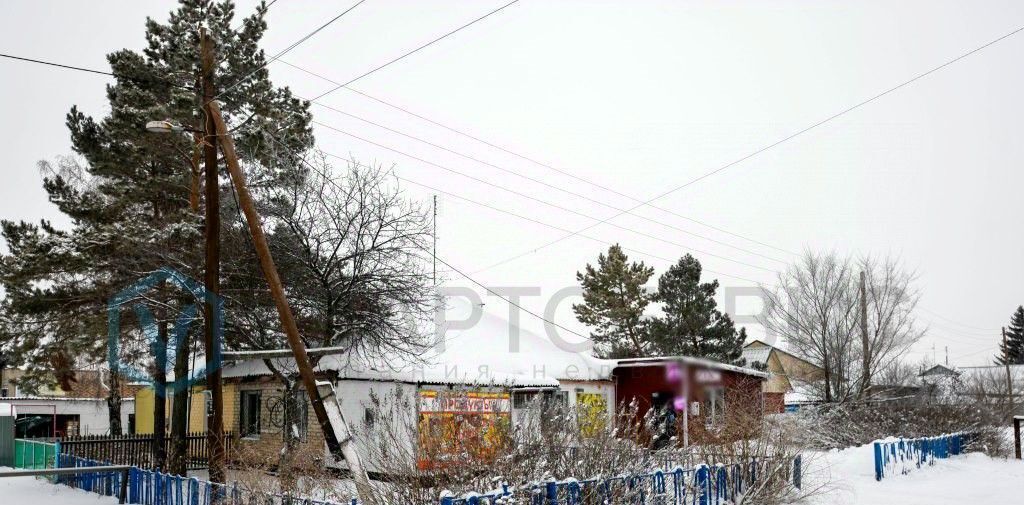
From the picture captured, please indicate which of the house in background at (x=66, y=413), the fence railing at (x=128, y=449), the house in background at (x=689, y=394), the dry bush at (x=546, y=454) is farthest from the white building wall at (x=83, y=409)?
the dry bush at (x=546, y=454)

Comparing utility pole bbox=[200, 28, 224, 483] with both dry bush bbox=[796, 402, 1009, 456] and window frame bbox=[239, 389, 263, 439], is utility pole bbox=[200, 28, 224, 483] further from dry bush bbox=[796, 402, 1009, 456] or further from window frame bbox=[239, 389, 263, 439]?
dry bush bbox=[796, 402, 1009, 456]

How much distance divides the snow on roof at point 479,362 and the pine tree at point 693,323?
701 centimetres

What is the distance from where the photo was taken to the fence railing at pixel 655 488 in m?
8.99

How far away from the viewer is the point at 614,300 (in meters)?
48.9

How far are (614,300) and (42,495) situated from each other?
35000 mm

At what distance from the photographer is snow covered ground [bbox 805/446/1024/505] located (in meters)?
15.1

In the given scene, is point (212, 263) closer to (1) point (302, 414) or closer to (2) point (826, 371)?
(1) point (302, 414)

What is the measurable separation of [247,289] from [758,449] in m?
13.8

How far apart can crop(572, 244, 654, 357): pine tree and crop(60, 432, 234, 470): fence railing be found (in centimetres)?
2794

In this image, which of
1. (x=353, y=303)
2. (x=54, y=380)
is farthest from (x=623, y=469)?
(x=54, y=380)

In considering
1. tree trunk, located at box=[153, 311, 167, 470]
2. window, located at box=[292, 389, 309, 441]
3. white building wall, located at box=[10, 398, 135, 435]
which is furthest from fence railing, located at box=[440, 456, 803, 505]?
white building wall, located at box=[10, 398, 135, 435]

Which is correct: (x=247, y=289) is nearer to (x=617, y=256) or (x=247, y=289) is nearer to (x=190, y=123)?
(x=190, y=123)

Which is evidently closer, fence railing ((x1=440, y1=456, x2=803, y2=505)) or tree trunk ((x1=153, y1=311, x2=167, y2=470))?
fence railing ((x1=440, y1=456, x2=803, y2=505))

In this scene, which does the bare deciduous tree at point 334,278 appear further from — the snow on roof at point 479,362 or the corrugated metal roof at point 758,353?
the corrugated metal roof at point 758,353
